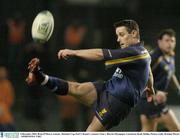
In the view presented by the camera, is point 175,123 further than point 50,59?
No

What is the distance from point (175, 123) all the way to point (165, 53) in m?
1.06

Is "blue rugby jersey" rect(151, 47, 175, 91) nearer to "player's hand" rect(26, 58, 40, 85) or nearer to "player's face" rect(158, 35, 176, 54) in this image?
"player's face" rect(158, 35, 176, 54)

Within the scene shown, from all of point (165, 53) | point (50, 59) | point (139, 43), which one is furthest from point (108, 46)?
point (139, 43)

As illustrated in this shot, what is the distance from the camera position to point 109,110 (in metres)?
10.9

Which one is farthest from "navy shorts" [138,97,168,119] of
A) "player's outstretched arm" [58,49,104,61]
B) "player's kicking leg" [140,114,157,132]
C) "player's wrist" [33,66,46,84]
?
"player's outstretched arm" [58,49,104,61]

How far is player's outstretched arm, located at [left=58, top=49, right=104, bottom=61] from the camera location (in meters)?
10.3

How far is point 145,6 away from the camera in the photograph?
68.8ft

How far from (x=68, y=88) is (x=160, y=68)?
2.38m

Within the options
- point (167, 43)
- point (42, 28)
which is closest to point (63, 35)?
point (167, 43)

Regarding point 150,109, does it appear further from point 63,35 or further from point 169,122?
point 63,35

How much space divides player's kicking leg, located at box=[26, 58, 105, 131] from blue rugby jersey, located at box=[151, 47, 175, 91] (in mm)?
2065

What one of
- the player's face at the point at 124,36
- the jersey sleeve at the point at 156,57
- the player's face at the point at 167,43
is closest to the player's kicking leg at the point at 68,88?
the player's face at the point at 124,36

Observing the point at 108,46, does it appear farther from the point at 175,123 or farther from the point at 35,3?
the point at 175,123

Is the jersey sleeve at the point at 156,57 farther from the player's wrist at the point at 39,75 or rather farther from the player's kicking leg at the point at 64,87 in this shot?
the player's wrist at the point at 39,75
